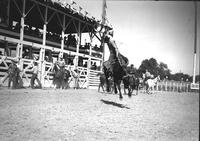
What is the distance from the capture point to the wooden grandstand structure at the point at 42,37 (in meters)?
15.7

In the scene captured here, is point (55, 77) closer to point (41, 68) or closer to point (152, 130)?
Answer: point (41, 68)

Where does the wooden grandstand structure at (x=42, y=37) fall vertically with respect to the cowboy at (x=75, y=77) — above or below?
above

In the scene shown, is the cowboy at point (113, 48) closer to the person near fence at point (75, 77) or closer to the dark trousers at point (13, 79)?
the dark trousers at point (13, 79)

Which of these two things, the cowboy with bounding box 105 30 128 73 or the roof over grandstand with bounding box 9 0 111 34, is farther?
the roof over grandstand with bounding box 9 0 111 34

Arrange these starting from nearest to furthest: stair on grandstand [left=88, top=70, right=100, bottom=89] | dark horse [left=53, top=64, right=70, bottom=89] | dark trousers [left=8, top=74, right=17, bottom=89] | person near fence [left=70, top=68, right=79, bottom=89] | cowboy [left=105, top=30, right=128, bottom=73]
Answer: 1. cowboy [left=105, top=30, right=128, bottom=73]
2. dark trousers [left=8, top=74, right=17, bottom=89]
3. dark horse [left=53, top=64, right=70, bottom=89]
4. person near fence [left=70, top=68, right=79, bottom=89]
5. stair on grandstand [left=88, top=70, right=100, bottom=89]

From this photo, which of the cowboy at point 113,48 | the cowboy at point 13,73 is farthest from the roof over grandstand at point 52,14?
the cowboy at point 113,48

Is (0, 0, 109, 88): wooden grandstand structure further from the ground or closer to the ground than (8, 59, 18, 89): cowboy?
further from the ground

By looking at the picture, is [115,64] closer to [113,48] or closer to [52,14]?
[113,48]

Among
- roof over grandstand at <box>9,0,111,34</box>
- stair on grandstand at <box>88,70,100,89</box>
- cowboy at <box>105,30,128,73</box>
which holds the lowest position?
stair on grandstand at <box>88,70,100,89</box>

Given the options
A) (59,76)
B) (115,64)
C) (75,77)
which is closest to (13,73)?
(59,76)

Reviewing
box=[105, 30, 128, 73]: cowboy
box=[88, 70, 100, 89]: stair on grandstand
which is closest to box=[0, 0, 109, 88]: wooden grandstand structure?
box=[88, 70, 100, 89]: stair on grandstand

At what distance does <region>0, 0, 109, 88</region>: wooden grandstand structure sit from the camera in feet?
51.4

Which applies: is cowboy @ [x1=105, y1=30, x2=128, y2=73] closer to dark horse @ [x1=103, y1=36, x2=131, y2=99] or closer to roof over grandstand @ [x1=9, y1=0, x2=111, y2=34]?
dark horse @ [x1=103, y1=36, x2=131, y2=99]

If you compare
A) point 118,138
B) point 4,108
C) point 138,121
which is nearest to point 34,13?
point 4,108
